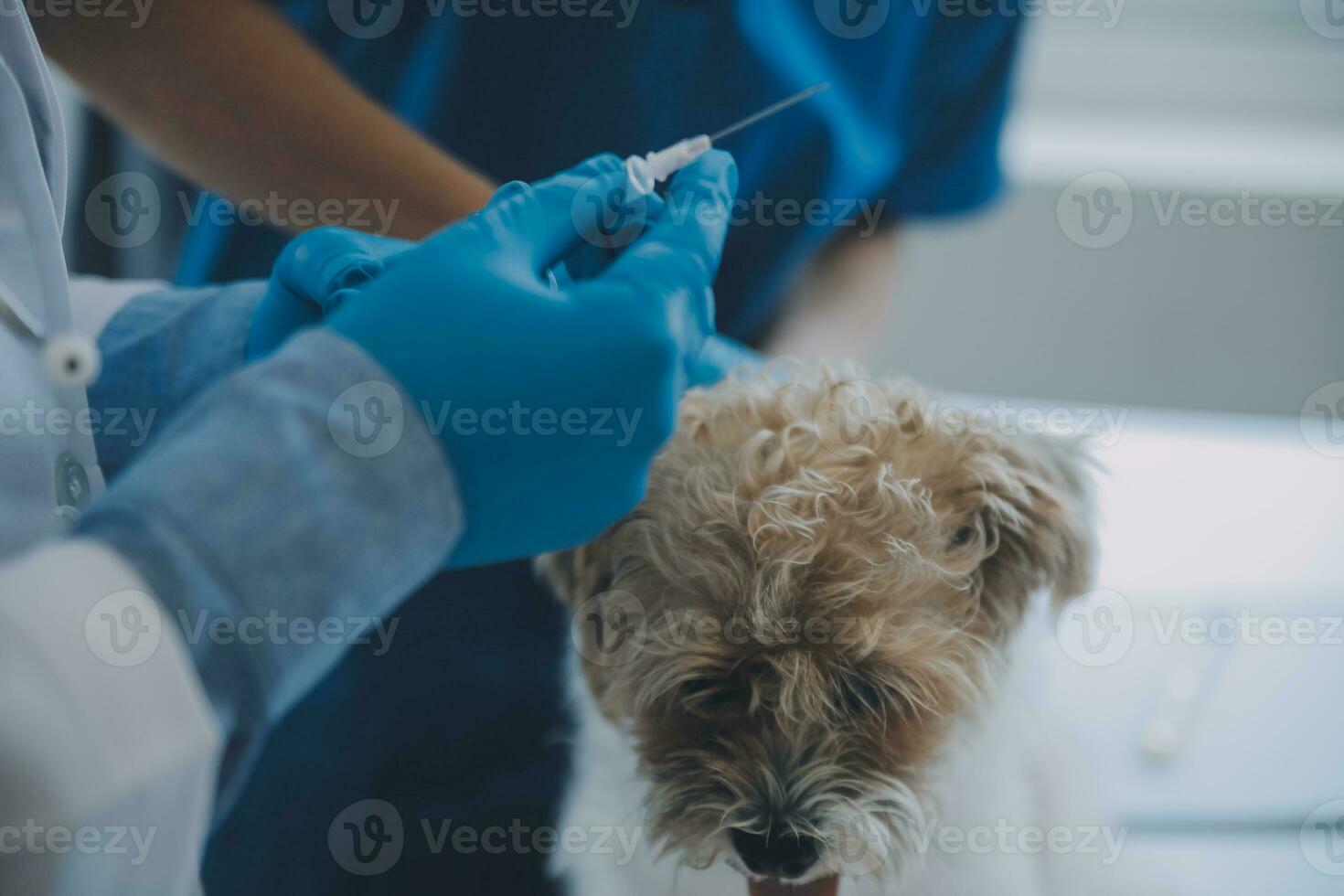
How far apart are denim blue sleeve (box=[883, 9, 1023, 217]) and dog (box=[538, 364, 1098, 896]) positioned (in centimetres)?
73

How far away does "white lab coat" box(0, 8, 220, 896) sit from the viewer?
369mm

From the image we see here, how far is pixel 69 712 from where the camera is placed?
1.23 ft

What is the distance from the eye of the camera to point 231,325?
0.84 m

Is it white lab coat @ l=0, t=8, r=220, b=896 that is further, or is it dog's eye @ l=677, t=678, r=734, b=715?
dog's eye @ l=677, t=678, r=734, b=715
